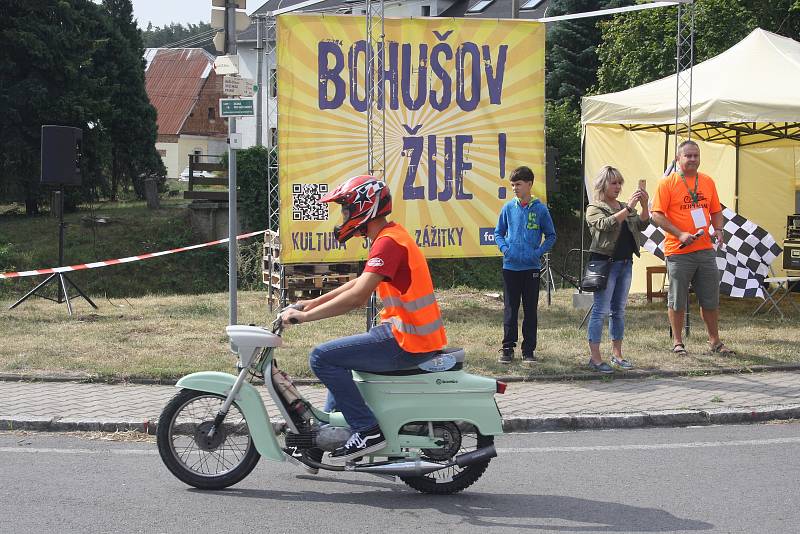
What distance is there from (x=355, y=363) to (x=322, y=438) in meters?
0.47

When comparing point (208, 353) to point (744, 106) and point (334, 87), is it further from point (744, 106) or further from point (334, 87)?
point (744, 106)

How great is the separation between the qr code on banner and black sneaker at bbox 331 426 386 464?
25.9 ft

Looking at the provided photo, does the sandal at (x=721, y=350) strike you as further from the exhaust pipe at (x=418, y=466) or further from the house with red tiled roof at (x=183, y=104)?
the house with red tiled roof at (x=183, y=104)

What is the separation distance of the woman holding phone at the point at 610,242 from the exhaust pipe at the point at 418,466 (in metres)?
4.01

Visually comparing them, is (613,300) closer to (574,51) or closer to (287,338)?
(287,338)

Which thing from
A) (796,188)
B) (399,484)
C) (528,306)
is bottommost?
(399,484)

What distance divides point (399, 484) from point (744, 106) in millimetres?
8775

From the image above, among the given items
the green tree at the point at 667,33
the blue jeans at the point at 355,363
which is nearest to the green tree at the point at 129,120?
the green tree at the point at 667,33

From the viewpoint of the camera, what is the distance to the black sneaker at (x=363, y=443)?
5.66 m

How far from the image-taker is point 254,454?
588 centimetres

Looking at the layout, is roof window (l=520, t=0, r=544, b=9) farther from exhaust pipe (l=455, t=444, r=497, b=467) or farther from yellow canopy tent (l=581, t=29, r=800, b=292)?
exhaust pipe (l=455, t=444, r=497, b=467)

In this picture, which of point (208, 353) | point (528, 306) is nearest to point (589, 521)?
point (528, 306)

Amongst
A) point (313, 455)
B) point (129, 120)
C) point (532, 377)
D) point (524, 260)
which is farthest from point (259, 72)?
point (313, 455)

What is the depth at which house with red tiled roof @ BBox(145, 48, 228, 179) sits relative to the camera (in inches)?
2852
